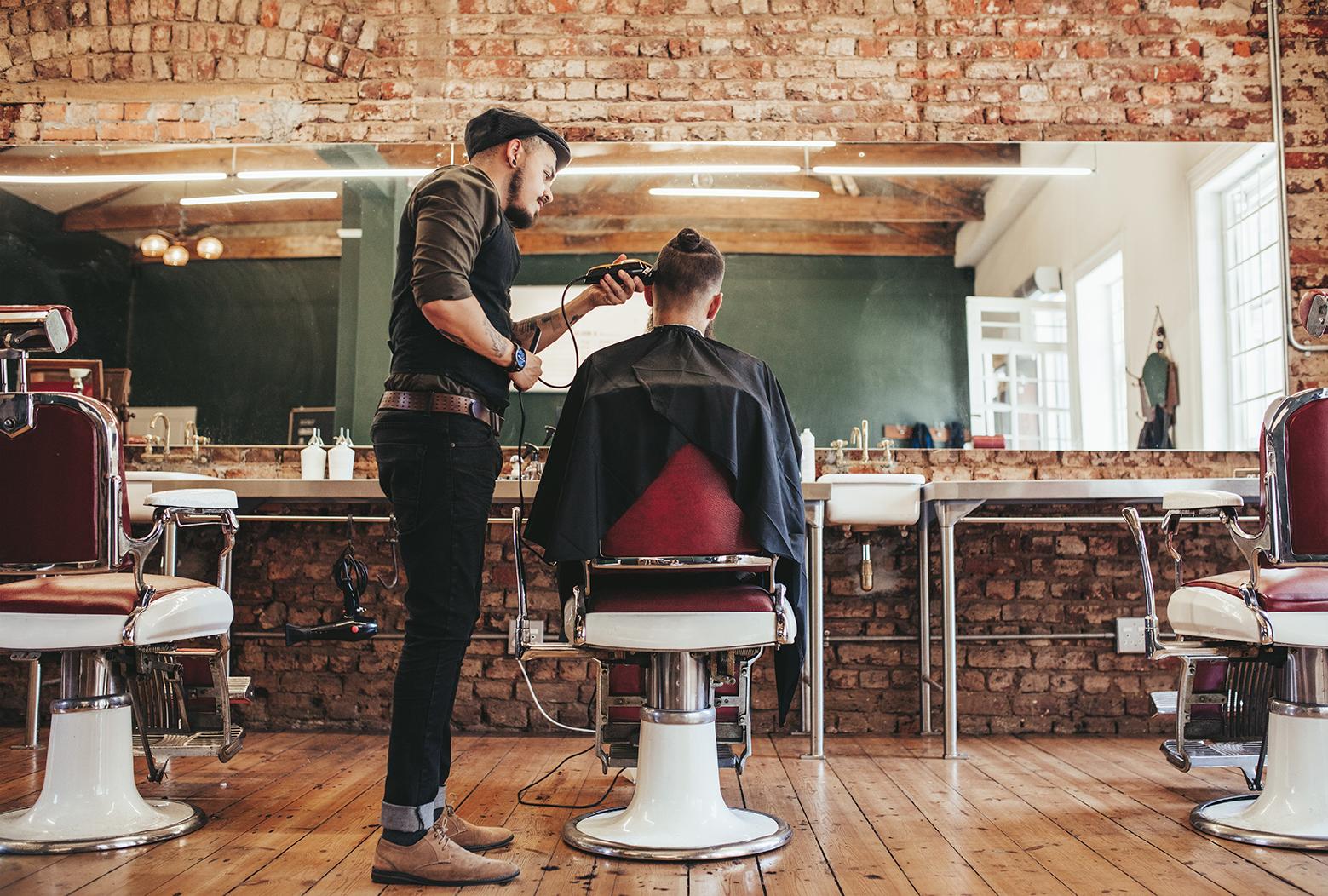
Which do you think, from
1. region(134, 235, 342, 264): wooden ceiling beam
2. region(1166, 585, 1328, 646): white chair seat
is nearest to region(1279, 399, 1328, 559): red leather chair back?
region(1166, 585, 1328, 646): white chair seat

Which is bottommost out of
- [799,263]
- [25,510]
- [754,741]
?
[754,741]

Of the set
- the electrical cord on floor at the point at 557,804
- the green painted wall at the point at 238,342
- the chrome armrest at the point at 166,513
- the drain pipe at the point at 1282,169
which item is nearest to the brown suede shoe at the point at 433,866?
the electrical cord on floor at the point at 557,804

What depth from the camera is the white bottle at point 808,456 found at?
3.69 m

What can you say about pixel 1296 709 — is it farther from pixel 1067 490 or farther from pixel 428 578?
pixel 428 578

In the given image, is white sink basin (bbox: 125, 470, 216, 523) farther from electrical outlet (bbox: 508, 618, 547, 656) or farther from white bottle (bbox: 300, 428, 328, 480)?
electrical outlet (bbox: 508, 618, 547, 656)

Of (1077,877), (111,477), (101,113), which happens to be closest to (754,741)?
(1077,877)

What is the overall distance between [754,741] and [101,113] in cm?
342

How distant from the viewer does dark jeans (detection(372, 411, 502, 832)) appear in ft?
6.39

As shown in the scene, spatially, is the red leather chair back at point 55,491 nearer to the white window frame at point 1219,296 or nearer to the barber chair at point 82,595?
the barber chair at point 82,595

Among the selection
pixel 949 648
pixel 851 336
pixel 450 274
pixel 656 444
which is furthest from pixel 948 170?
pixel 450 274

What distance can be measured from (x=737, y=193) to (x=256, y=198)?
5.95 feet

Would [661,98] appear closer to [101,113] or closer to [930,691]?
[101,113]

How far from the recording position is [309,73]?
4.11 m

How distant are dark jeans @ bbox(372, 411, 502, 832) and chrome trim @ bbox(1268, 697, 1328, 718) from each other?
1.77 metres
